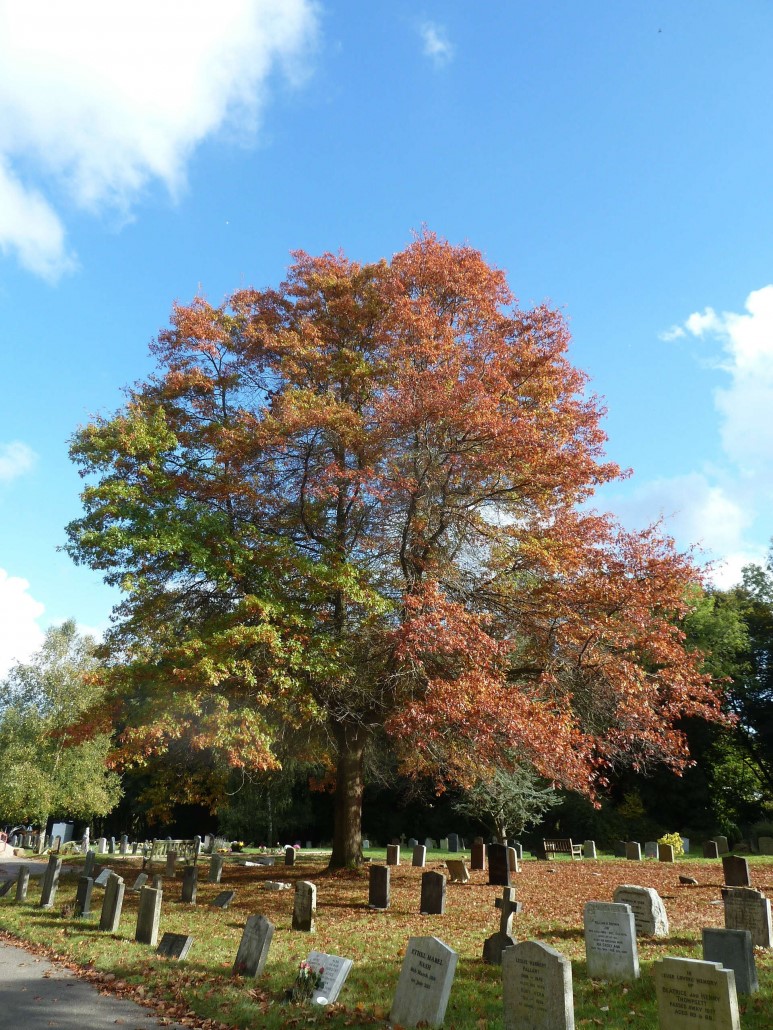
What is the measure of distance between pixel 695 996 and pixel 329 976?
3809 millimetres

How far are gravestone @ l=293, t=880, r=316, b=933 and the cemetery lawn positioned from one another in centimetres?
20

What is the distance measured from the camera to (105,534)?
13117 millimetres

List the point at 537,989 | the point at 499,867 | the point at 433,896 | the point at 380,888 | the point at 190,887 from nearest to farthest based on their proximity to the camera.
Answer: the point at 537,989, the point at 433,896, the point at 380,888, the point at 190,887, the point at 499,867

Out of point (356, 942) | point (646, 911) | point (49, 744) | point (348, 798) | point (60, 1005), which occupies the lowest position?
point (60, 1005)

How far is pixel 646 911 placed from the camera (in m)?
10.1

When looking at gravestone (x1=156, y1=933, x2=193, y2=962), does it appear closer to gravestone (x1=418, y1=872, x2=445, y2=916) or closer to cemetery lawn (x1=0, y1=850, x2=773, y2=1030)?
cemetery lawn (x1=0, y1=850, x2=773, y2=1030)

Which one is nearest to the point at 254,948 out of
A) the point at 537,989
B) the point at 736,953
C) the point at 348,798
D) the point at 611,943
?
the point at 537,989

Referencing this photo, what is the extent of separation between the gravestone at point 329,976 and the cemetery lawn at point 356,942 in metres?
0.15

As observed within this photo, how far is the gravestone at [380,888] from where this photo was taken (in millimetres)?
13234

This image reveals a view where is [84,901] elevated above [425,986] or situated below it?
below

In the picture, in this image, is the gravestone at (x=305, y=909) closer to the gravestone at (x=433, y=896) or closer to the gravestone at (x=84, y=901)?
the gravestone at (x=433, y=896)

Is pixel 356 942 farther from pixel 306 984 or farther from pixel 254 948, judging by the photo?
pixel 306 984

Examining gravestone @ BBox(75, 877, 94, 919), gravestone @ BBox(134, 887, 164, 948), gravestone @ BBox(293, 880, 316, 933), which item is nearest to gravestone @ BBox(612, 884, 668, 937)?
gravestone @ BBox(293, 880, 316, 933)

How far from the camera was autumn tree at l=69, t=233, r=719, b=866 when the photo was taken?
1371 cm
